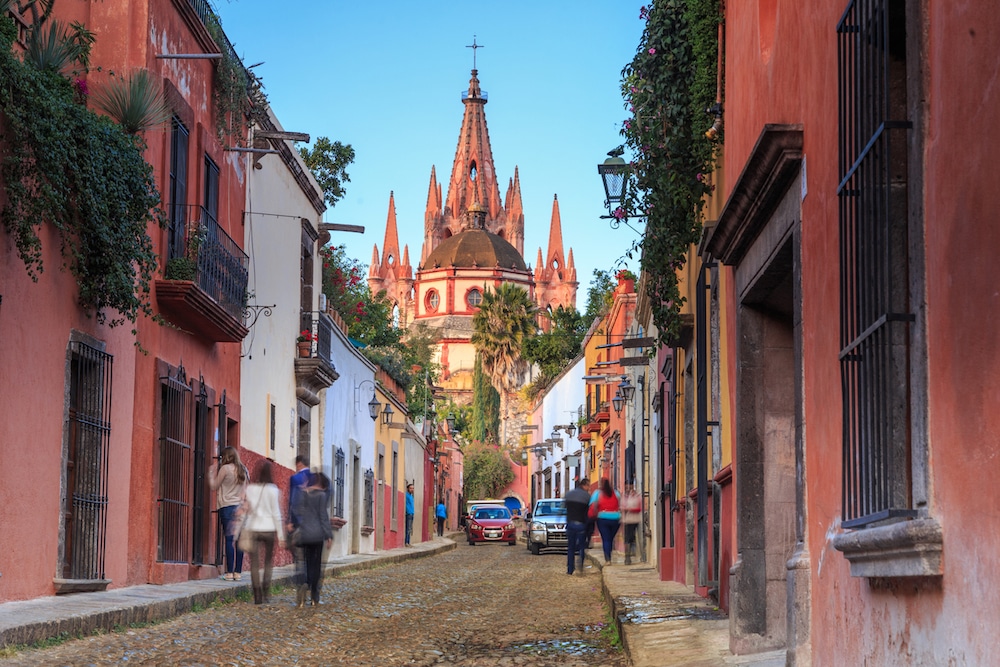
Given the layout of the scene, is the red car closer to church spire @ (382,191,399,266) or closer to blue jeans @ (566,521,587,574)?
blue jeans @ (566,521,587,574)

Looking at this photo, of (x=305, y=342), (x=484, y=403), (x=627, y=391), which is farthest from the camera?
(x=484, y=403)

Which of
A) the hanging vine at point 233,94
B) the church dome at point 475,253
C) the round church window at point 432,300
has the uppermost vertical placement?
the church dome at point 475,253

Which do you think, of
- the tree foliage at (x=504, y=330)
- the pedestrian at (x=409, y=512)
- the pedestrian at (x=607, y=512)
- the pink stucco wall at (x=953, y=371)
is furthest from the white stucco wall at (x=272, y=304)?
the tree foliage at (x=504, y=330)

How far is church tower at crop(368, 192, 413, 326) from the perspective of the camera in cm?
12050

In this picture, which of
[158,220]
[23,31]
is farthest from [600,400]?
[23,31]

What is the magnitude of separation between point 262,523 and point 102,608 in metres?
3.55

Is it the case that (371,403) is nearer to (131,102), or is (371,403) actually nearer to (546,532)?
(546,532)

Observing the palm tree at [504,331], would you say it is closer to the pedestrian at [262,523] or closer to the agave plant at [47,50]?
the pedestrian at [262,523]

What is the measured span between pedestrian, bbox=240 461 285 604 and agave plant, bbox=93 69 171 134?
3760 mm

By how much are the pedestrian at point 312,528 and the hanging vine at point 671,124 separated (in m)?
4.10

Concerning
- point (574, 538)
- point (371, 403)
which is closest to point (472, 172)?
point (371, 403)

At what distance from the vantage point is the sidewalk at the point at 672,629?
793 cm

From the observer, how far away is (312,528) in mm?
14047

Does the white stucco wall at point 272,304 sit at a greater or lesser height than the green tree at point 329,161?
lesser
